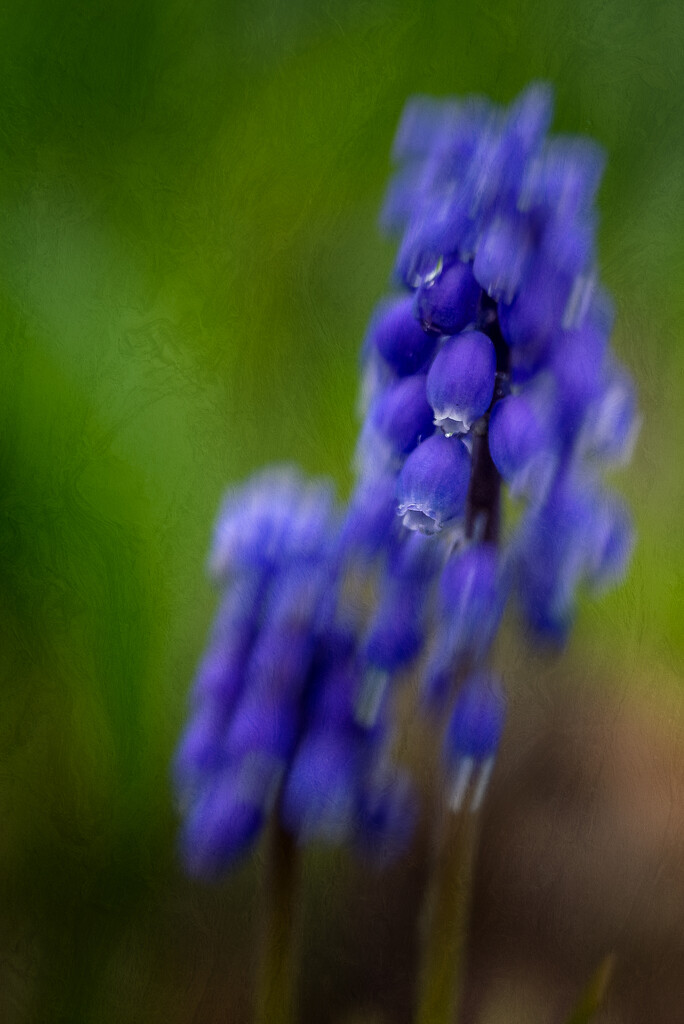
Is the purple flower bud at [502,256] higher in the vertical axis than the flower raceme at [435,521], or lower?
higher

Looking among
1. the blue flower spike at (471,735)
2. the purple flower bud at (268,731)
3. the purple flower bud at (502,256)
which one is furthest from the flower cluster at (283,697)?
the purple flower bud at (502,256)

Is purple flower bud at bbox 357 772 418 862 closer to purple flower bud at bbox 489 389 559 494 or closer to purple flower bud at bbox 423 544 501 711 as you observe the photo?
purple flower bud at bbox 423 544 501 711

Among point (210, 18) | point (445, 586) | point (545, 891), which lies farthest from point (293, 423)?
point (545, 891)

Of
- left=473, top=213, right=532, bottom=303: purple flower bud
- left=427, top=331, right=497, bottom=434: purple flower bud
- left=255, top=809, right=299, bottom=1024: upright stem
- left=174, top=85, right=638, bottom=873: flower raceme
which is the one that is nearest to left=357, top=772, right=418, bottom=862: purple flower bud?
left=174, top=85, right=638, bottom=873: flower raceme

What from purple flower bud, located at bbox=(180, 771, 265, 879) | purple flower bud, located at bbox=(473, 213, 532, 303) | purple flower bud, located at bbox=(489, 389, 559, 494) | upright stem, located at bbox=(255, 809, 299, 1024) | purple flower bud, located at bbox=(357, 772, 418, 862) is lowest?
upright stem, located at bbox=(255, 809, 299, 1024)

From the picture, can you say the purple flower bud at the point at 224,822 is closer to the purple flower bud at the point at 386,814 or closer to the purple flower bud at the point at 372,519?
the purple flower bud at the point at 386,814

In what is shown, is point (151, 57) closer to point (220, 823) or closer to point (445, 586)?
point (445, 586)

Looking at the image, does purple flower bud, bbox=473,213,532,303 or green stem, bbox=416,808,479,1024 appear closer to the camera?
purple flower bud, bbox=473,213,532,303
